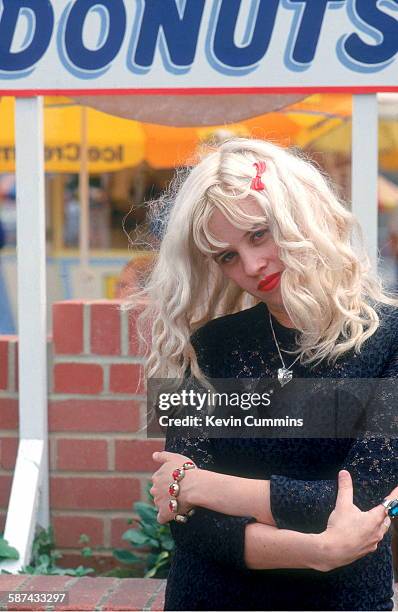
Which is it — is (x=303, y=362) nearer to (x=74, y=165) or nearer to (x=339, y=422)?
(x=339, y=422)

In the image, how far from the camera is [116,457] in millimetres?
3514

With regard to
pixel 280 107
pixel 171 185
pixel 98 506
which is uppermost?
pixel 280 107

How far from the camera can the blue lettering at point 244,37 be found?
3.28m

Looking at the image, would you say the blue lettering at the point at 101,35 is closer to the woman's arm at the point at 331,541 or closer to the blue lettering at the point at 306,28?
the blue lettering at the point at 306,28

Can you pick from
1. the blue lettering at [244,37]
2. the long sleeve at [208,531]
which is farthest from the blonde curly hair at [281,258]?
the blue lettering at [244,37]

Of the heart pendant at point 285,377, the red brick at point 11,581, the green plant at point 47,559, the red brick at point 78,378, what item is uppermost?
the heart pendant at point 285,377

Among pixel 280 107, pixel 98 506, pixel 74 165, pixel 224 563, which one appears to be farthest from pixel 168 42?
pixel 74 165

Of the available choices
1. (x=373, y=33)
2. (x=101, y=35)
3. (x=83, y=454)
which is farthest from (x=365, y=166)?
(x=83, y=454)

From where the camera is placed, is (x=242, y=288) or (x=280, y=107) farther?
(x=280, y=107)

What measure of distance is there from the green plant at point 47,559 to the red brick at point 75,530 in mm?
33

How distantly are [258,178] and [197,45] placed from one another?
1.67 meters

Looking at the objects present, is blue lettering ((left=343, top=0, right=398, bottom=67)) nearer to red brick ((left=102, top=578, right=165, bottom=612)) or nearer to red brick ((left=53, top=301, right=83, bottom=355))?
red brick ((left=53, top=301, right=83, bottom=355))

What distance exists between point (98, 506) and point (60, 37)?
5.11 feet

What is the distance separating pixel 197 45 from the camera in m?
3.31
